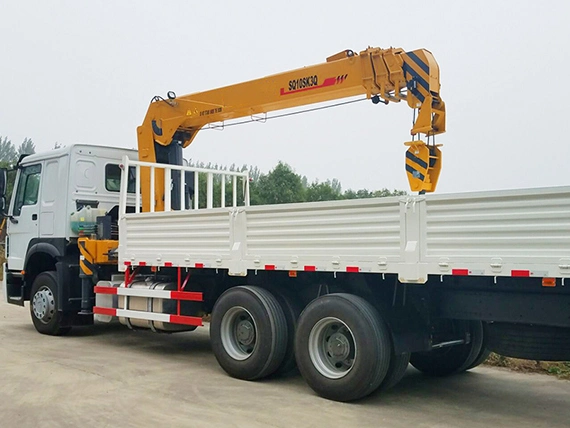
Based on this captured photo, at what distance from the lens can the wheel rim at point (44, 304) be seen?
35.0 ft

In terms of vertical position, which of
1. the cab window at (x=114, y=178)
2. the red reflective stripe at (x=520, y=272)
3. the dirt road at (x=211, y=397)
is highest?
the cab window at (x=114, y=178)

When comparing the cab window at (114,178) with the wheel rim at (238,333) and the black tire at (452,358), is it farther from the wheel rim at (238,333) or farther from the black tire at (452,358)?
the black tire at (452,358)

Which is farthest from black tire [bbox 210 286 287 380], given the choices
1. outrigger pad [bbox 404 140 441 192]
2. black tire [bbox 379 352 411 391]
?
outrigger pad [bbox 404 140 441 192]

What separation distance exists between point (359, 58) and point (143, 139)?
13.6 ft

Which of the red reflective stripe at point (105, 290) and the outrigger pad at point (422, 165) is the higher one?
the outrigger pad at point (422, 165)

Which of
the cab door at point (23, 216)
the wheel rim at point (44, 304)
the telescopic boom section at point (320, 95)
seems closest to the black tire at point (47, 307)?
the wheel rim at point (44, 304)

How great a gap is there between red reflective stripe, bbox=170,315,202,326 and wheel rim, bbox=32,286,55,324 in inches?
115

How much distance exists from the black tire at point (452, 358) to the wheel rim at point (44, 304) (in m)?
5.85

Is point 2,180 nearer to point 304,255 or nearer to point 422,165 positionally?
point 304,255

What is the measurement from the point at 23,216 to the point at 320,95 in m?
5.67

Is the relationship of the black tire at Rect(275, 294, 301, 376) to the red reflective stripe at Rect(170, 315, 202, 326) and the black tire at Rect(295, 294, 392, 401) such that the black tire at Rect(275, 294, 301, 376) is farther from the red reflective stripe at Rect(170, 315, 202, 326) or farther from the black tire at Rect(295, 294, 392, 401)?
the red reflective stripe at Rect(170, 315, 202, 326)

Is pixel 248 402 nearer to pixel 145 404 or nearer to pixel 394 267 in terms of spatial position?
pixel 145 404

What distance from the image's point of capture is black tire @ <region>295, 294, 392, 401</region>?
639cm

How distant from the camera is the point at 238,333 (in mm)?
7918
